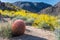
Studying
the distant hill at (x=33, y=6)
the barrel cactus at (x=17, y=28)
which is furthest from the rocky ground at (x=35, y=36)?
the distant hill at (x=33, y=6)

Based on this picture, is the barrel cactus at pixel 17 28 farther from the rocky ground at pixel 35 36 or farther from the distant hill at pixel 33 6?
the distant hill at pixel 33 6

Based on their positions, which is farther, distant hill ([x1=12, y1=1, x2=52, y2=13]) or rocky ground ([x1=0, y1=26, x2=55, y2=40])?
distant hill ([x1=12, y1=1, x2=52, y2=13])

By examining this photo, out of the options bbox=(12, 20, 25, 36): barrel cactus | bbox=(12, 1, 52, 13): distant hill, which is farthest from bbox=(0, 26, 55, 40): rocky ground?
bbox=(12, 1, 52, 13): distant hill

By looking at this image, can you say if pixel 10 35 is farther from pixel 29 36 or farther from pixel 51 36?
pixel 51 36

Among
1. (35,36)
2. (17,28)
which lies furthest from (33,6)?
(17,28)

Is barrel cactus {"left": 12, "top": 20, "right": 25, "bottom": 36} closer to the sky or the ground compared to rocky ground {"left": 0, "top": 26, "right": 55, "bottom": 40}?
closer to the sky

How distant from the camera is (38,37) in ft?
44.2

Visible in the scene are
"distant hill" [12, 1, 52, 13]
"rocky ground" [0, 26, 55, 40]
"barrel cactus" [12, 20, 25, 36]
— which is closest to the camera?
"rocky ground" [0, 26, 55, 40]

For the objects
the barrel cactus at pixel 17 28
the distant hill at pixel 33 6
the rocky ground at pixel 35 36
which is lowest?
the distant hill at pixel 33 6

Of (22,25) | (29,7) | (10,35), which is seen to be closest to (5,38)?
(10,35)

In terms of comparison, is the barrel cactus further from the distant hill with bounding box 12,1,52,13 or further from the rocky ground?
the distant hill with bounding box 12,1,52,13

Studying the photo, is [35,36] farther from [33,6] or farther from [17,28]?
[33,6]

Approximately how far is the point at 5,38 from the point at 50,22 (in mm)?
5265

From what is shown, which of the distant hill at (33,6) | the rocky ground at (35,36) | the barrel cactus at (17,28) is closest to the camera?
the rocky ground at (35,36)
